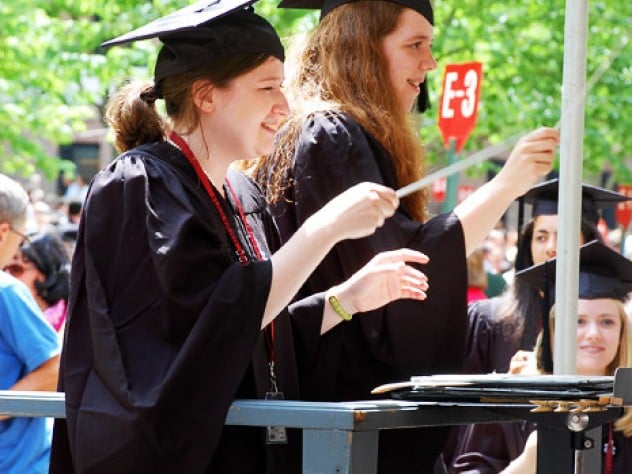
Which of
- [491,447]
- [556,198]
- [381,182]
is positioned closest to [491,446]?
[491,447]

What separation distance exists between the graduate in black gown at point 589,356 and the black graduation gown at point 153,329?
1939 mm

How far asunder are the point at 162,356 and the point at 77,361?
214 millimetres

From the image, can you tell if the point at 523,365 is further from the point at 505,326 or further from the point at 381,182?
the point at 381,182

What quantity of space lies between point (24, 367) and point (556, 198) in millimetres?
2971

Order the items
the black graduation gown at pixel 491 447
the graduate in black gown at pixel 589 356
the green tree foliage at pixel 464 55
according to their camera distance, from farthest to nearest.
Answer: the green tree foliage at pixel 464 55 → the black graduation gown at pixel 491 447 → the graduate in black gown at pixel 589 356

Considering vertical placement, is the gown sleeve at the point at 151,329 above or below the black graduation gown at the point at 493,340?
above

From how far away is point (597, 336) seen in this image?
5.35 meters

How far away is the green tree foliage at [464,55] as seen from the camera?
1723 centimetres

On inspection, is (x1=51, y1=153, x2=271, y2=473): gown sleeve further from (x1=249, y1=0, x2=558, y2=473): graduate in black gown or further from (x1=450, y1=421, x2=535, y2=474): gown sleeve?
(x1=450, y1=421, x2=535, y2=474): gown sleeve

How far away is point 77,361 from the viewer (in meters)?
2.94

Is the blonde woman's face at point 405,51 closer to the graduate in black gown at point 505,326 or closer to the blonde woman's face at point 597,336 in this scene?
the blonde woman's face at point 597,336

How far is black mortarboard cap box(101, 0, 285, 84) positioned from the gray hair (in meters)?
2.71

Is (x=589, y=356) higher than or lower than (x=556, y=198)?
lower

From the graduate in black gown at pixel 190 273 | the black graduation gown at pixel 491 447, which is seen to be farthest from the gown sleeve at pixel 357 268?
the black graduation gown at pixel 491 447
